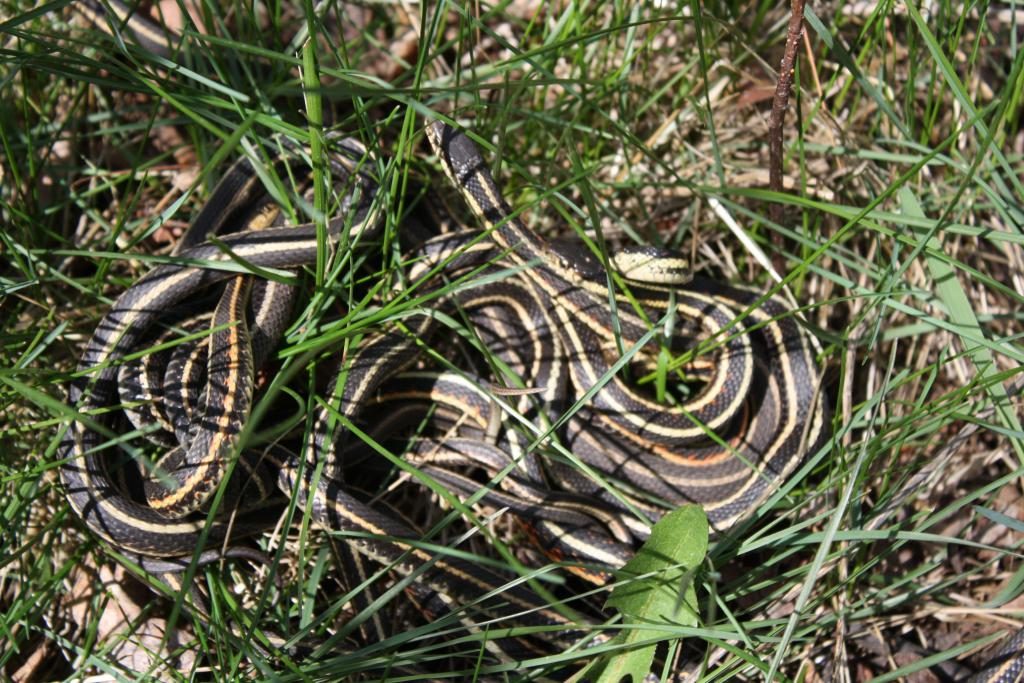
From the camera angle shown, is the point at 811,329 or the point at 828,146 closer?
the point at 811,329

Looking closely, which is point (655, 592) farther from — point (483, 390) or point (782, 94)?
Result: point (782, 94)

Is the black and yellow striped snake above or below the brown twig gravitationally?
below

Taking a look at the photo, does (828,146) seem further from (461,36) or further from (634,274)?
(461,36)

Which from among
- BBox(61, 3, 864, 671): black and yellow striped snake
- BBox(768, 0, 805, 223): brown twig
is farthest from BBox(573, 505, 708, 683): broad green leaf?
BBox(768, 0, 805, 223): brown twig

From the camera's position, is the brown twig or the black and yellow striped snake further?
the black and yellow striped snake

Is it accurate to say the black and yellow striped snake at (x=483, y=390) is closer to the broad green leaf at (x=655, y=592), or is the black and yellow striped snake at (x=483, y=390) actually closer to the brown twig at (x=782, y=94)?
the broad green leaf at (x=655, y=592)

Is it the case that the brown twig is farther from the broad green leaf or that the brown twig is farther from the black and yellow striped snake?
the broad green leaf

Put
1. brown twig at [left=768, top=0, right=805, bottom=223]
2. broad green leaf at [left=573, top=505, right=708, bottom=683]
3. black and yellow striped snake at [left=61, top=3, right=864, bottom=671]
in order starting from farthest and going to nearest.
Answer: black and yellow striped snake at [left=61, top=3, right=864, bottom=671] → brown twig at [left=768, top=0, right=805, bottom=223] → broad green leaf at [left=573, top=505, right=708, bottom=683]

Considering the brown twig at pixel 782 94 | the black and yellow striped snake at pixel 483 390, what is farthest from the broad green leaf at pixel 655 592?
the brown twig at pixel 782 94

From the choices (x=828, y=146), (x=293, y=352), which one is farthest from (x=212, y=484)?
(x=828, y=146)
